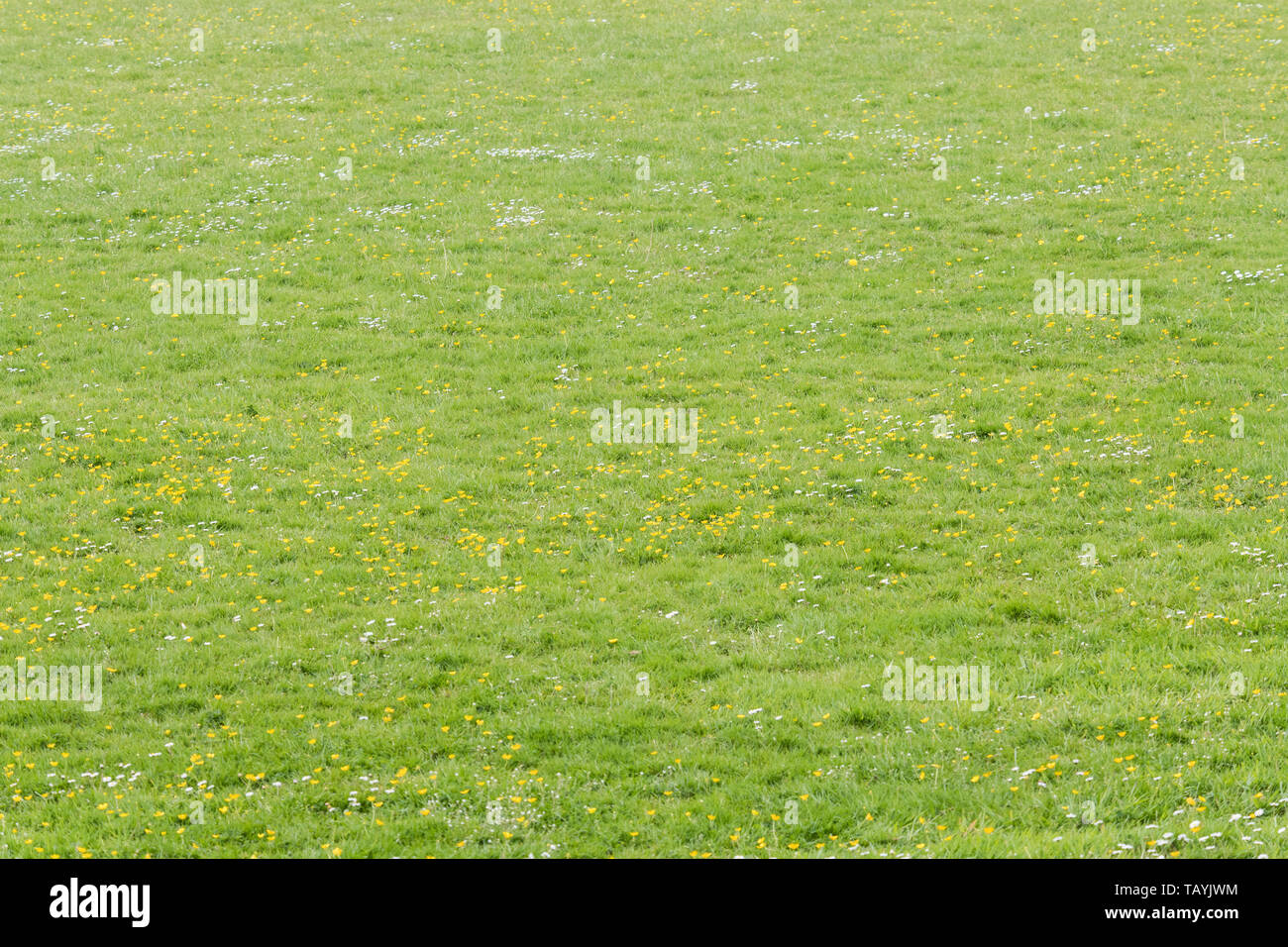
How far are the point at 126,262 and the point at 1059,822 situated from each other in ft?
76.9

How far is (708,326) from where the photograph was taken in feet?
77.1

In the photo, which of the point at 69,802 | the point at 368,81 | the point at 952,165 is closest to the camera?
the point at 69,802

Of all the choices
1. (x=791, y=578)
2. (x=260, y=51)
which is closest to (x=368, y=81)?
(x=260, y=51)

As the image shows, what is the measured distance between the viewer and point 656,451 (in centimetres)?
1934

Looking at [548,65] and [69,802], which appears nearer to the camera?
[69,802]

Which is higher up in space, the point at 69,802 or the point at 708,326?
the point at 708,326

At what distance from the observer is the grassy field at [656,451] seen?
11203 mm

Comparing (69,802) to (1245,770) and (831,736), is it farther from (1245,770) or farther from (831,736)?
(1245,770)

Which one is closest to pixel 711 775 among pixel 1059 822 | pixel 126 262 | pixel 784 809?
pixel 784 809

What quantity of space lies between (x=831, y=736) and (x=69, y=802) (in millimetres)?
6869

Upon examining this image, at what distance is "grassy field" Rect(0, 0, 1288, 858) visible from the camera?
36.8 feet

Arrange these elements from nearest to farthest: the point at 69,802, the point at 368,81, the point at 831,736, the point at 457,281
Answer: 1. the point at 69,802
2. the point at 831,736
3. the point at 457,281
4. the point at 368,81

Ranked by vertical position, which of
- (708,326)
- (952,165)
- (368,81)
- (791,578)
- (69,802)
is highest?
(368,81)

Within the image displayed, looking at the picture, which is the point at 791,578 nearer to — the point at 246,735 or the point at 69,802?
the point at 246,735
